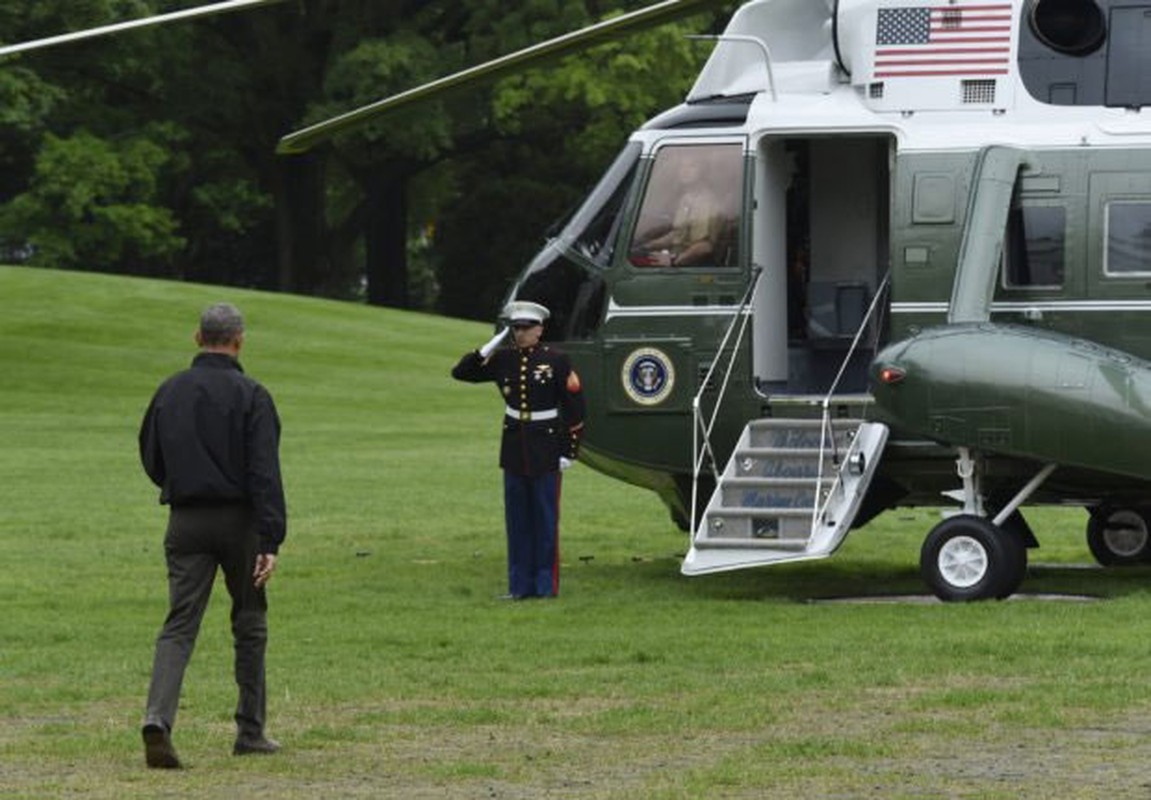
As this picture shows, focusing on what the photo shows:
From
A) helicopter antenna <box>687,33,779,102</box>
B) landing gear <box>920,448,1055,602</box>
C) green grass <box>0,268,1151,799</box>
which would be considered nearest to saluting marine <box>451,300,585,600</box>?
green grass <box>0,268,1151,799</box>

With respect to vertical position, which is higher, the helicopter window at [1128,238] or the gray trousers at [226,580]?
the helicopter window at [1128,238]

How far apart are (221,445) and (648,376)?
22.2ft

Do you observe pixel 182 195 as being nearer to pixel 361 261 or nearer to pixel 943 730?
pixel 361 261

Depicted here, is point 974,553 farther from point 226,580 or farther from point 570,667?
point 226,580

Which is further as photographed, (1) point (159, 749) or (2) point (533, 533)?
(2) point (533, 533)

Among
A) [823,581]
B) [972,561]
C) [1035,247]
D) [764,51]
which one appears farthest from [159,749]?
[823,581]

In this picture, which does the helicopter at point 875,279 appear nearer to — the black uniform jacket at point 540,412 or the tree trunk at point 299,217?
the black uniform jacket at point 540,412

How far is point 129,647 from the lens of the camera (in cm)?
1414

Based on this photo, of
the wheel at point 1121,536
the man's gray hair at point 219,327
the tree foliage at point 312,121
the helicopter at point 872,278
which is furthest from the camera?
the tree foliage at point 312,121

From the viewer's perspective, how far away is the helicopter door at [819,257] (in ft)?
55.8

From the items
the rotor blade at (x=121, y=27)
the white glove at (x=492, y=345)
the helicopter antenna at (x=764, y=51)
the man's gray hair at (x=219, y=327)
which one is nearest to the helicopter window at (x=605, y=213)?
the white glove at (x=492, y=345)

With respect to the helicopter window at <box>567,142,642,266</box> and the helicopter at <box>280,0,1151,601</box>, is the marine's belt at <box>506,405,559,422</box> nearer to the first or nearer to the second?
the helicopter at <box>280,0,1151,601</box>

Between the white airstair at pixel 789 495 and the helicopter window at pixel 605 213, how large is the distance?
1655 millimetres

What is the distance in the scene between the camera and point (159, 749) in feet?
33.4
